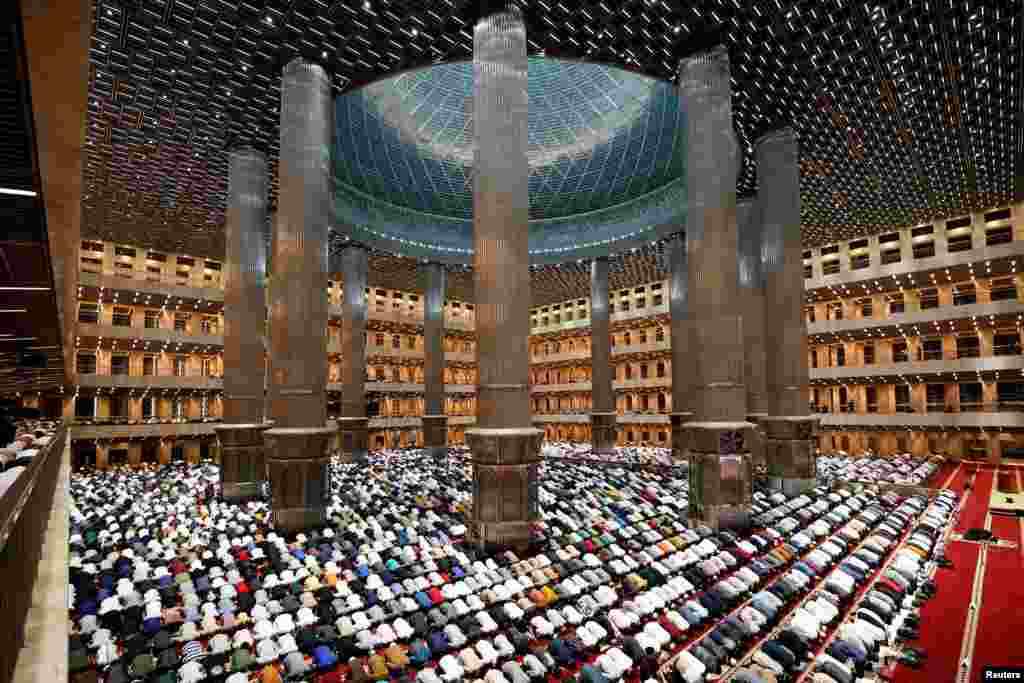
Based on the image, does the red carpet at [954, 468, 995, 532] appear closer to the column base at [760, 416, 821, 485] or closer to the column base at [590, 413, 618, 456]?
the column base at [760, 416, 821, 485]

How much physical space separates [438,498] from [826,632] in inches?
541

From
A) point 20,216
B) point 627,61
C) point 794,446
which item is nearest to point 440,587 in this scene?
point 20,216

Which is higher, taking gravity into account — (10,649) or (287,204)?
(287,204)

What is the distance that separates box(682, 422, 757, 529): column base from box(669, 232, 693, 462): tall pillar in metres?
15.0

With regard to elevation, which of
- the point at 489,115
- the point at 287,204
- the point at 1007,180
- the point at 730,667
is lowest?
the point at 730,667

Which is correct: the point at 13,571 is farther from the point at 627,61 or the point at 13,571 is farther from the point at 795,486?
the point at 795,486

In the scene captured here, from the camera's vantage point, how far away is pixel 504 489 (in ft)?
48.2

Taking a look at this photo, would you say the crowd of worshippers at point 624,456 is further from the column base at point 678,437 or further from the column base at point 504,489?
the column base at point 504,489

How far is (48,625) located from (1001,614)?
15.6 m

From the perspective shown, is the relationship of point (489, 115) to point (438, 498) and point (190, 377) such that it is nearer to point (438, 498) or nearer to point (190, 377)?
point (438, 498)

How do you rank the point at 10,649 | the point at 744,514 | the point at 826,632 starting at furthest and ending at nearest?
the point at 744,514
the point at 826,632
the point at 10,649

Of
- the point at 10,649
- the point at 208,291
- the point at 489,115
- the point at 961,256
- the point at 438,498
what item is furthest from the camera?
the point at 208,291

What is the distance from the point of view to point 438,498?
71.8 feet

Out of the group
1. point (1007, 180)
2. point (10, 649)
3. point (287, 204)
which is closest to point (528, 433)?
point (287, 204)
